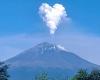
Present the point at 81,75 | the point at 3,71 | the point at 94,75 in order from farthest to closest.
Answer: the point at 94,75, the point at 81,75, the point at 3,71

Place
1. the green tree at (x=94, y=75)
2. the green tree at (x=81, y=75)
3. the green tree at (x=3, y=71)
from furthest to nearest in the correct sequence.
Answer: the green tree at (x=94, y=75)
the green tree at (x=81, y=75)
the green tree at (x=3, y=71)

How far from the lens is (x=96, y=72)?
87.6m

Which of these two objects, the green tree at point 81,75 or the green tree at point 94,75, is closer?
the green tree at point 81,75

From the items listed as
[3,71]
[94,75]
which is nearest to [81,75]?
[94,75]

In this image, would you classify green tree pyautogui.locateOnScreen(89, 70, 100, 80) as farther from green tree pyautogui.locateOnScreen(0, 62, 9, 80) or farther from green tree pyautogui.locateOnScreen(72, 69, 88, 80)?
green tree pyautogui.locateOnScreen(0, 62, 9, 80)

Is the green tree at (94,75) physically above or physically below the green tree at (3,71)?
above

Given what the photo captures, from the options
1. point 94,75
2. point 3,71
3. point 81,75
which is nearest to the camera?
point 3,71

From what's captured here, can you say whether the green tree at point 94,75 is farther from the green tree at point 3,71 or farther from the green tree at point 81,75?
the green tree at point 3,71

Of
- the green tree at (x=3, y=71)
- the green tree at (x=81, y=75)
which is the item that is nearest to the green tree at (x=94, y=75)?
the green tree at (x=81, y=75)

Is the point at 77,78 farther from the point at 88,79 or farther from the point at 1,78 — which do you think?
the point at 1,78

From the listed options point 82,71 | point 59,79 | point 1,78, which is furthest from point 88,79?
point 59,79

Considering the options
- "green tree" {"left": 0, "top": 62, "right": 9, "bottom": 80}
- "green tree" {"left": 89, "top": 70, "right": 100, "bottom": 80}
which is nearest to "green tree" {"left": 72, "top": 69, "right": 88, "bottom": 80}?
"green tree" {"left": 89, "top": 70, "right": 100, "bottom": 80}

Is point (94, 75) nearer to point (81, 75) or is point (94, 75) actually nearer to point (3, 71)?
point (81, 75)

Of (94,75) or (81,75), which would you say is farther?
(94,75)
